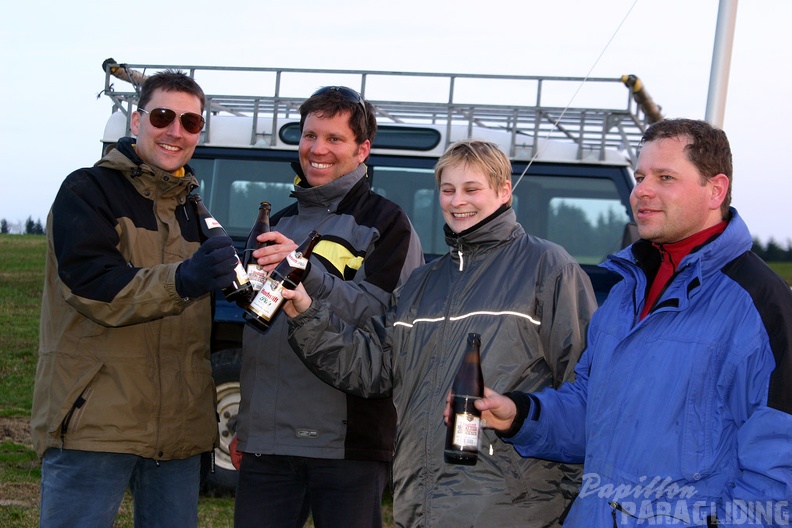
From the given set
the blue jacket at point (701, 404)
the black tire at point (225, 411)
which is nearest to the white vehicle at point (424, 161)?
the black tire at point (225, 411)

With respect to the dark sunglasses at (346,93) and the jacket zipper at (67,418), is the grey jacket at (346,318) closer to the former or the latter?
the dark sunglasses at (346,93)

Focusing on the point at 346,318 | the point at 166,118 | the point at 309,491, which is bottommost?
the point at 309,491

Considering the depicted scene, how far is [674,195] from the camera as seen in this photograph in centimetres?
240

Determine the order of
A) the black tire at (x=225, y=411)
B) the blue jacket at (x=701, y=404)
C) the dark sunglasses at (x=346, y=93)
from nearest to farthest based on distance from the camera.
Answer: the blue jacket at (x=701, y=404) → the dark sunglasses at (x=346, y=93) → the black tire at (x=225, y=411)

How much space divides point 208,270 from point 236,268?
6.4 inches

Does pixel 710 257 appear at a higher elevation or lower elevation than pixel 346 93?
lower

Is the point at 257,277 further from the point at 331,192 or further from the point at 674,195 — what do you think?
the point at 674,195

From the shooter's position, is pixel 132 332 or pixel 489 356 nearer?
pixel 489 356

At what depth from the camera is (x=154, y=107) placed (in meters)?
3.28

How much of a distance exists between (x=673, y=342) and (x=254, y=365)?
64.4 inches

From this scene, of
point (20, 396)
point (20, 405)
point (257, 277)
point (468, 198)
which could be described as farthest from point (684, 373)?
point (20, 396)

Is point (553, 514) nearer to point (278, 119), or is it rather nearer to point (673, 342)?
point (673, 342)

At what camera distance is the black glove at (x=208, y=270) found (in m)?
2.86

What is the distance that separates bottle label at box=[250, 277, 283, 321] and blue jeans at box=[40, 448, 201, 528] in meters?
0.68
